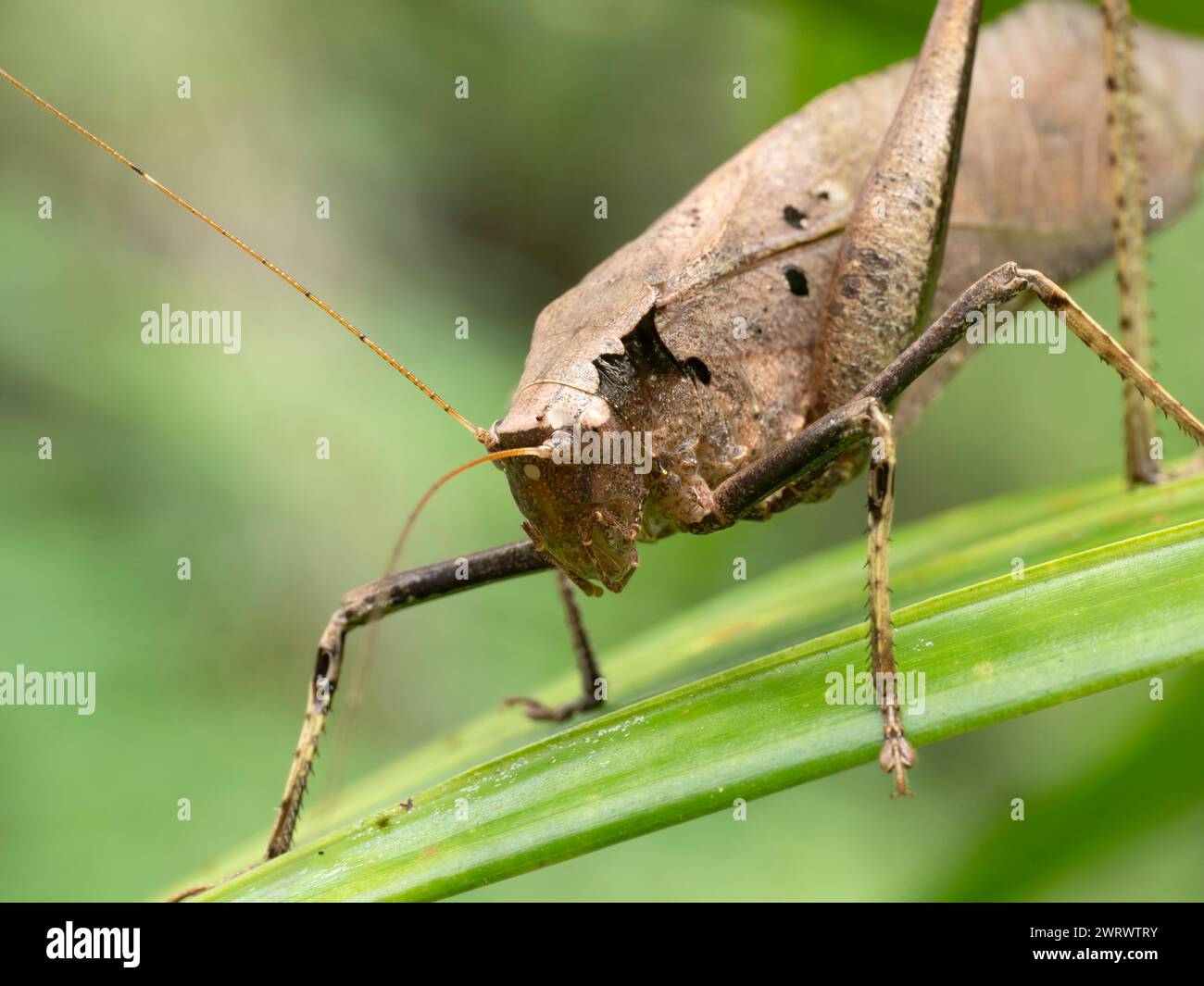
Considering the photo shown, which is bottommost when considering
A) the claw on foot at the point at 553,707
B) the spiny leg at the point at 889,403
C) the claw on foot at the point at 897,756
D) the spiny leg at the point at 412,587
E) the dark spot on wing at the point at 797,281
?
the claw on foot at the point at 897,756

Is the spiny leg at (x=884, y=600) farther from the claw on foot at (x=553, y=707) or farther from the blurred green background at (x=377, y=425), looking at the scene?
the claw on foot at (x=553, y=707)

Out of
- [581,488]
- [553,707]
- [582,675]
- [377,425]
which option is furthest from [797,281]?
[377,425]

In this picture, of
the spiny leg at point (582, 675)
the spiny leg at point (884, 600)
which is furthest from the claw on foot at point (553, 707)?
the spiny leg at point (884, 600)

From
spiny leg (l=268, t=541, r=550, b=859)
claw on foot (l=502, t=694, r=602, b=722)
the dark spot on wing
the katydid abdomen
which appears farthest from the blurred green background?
spiny leg (l=268, t=541, r=550, b=859)

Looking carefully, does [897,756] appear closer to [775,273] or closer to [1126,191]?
[775,273]

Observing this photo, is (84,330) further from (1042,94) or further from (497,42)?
(1042,94)

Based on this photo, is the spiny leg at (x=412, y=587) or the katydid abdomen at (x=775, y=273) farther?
the spiny leg at (x=412, y=587)

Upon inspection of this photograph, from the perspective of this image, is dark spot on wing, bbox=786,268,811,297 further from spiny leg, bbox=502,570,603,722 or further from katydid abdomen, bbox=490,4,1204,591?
spiny leg, bbox=502,570,603,722
